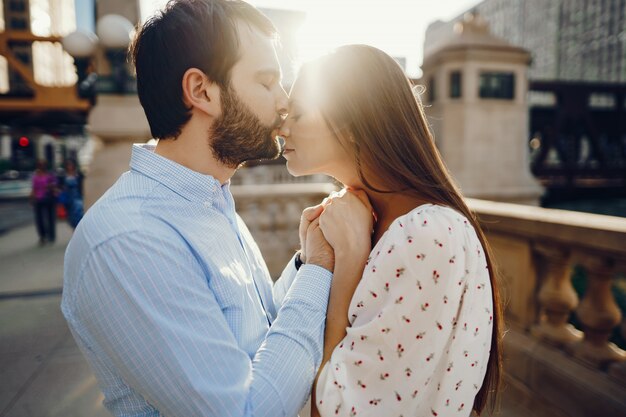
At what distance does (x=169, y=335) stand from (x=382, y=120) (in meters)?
0.89

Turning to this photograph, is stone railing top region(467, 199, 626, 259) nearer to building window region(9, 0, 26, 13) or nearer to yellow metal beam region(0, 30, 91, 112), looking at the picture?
yellow metal beam region(0, 30, 91, 112)

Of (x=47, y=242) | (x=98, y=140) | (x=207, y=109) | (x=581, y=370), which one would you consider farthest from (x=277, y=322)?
(x=47, y=242)

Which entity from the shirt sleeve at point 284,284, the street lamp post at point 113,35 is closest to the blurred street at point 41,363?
the shirt sleeve at point 284,284

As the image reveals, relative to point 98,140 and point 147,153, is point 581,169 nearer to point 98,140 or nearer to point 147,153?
point 98,140

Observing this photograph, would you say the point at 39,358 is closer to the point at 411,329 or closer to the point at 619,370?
the point at 411,329

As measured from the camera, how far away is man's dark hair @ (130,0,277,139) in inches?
50.0

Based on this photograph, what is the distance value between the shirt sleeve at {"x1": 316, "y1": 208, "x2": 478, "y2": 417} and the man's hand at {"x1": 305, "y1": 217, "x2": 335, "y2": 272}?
7.2 inches

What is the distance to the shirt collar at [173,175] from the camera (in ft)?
4.12

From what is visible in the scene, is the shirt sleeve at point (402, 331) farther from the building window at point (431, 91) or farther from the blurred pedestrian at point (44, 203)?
the building window at point (431, 91)

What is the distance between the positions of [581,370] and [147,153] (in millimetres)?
2768

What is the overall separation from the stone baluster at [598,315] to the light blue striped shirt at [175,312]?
205cm

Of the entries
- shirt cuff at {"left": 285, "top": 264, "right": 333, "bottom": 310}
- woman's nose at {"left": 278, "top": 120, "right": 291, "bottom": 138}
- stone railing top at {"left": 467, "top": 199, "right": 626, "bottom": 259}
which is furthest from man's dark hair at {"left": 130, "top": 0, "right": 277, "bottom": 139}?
stone railing top at {"left": 467, "top": 199, "right": 626, "bottom": 259}

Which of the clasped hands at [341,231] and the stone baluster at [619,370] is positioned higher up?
the clasped hands at [341,231]

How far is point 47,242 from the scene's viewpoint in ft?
33.1
